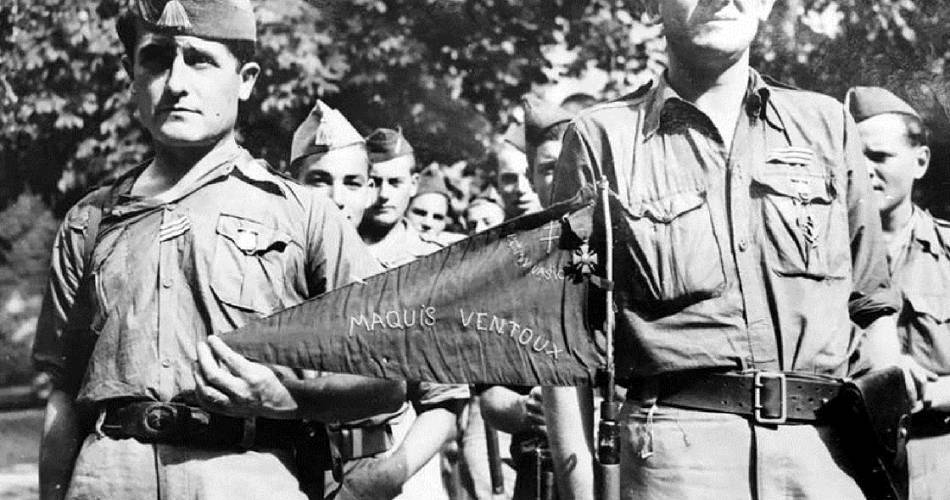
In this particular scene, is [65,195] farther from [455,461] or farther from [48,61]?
[455,461]

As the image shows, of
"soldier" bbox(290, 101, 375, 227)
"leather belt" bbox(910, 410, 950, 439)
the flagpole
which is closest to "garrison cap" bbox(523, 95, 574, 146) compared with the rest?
"soldier" bbox(290, 101, 375, 227)

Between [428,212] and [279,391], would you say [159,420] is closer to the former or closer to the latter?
[279,391]

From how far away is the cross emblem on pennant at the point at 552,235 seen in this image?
13.6 feet

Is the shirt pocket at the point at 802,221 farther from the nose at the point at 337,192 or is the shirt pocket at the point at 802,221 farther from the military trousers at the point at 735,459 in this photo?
the nose at the point at 337,192

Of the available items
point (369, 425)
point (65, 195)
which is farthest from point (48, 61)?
point (369, 425)

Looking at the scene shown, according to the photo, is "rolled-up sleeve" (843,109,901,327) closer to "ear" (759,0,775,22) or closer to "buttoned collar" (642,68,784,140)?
"buttoned collar" (642,68,784,140)

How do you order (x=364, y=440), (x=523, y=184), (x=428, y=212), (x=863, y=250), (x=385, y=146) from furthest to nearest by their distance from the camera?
(x=428, y=212) < (x=523, y=184) < (x=385, y=146) < (x=364, y=440) < (x=863, y=250)

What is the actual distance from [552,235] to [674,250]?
1.15 ft

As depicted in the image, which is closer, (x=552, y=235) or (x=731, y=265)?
(x=731, y=265)

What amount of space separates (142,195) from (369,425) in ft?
5.09

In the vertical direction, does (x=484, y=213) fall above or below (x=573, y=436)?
above

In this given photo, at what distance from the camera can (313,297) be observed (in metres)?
4.13

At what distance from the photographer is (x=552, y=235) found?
13.6 ft

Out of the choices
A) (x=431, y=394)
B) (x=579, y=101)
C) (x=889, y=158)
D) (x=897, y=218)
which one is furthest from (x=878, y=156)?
(x=579, y=101)
